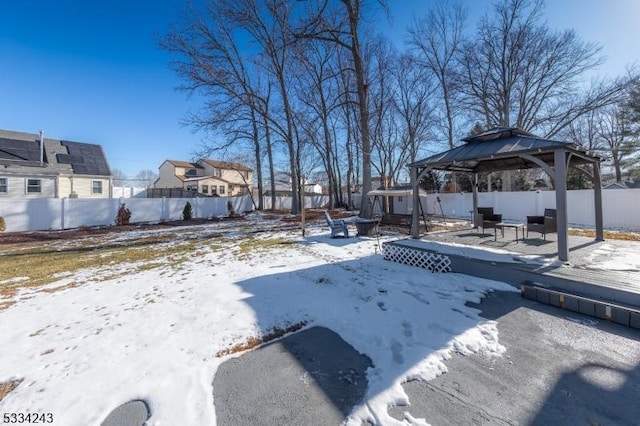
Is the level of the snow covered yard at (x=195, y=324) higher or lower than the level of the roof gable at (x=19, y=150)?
lower

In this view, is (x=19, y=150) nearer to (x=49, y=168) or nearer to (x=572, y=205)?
(x=49, y=168)

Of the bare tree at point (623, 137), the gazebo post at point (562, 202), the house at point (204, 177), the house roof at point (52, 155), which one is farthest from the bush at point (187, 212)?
the bare tree at point (623, 137)

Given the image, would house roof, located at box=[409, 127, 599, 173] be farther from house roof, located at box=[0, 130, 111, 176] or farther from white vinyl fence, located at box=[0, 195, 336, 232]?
house roof, located at box=[0, 130, 111, 176]

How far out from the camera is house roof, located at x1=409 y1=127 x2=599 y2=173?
18.0 feet

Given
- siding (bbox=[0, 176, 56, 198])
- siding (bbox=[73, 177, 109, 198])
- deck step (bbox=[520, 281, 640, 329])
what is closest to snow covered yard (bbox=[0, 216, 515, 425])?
deck step (bbox=[520, 281, 640, 329])

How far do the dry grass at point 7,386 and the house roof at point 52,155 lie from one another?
22192 mm

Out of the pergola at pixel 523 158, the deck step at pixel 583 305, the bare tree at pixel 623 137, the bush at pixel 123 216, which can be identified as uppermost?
the bare tree at pixel 623 137

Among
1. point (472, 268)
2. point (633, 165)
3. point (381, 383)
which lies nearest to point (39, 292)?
point (381, 383)

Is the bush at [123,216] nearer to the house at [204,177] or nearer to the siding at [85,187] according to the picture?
the siding at [85,187]

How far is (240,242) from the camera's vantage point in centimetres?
980

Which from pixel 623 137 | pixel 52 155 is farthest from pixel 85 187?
pixel 623 137

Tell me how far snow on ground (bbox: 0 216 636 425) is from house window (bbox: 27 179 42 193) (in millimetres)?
17376

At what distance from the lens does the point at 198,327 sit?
3.57 metres

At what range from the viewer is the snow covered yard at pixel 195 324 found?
7.70 ft
